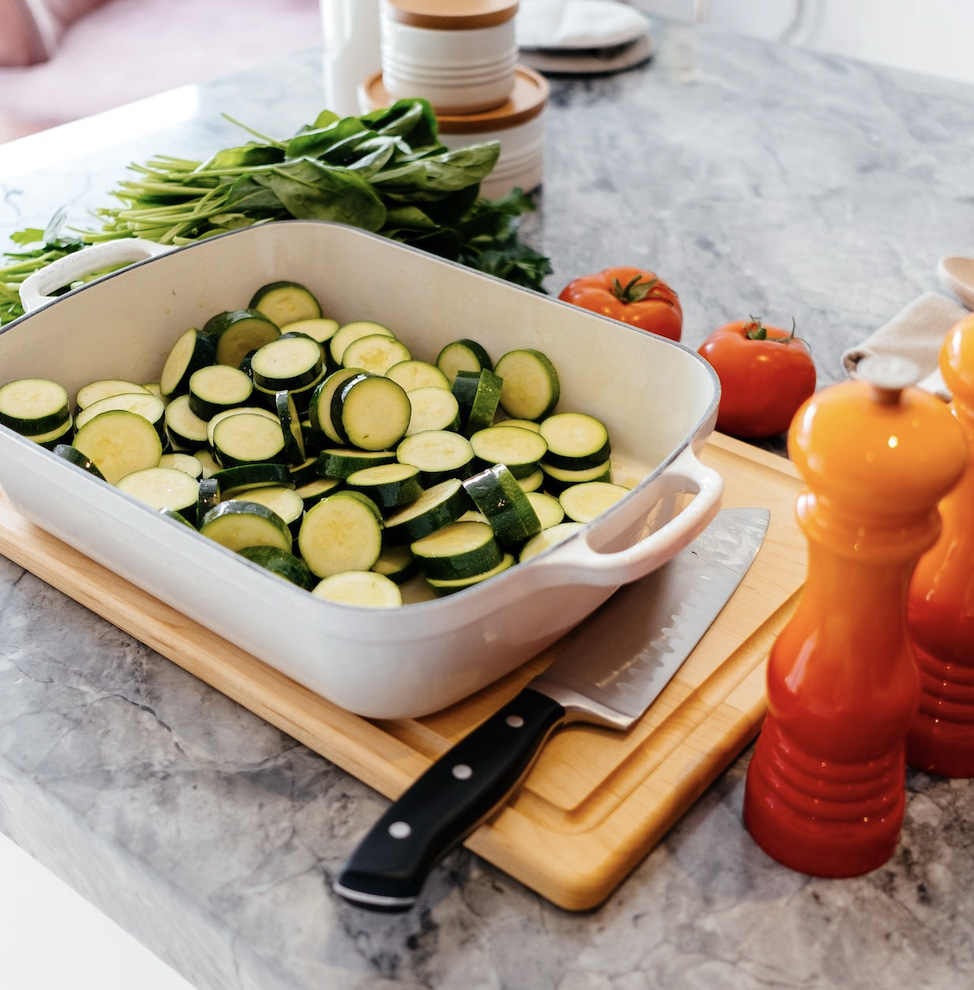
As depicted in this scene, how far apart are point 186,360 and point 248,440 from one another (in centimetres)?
17

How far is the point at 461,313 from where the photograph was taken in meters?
1.17

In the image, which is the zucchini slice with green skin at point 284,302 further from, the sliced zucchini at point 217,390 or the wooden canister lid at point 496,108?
the wooden canister lid at point 496,108

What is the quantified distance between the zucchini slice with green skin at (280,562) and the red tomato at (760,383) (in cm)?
54

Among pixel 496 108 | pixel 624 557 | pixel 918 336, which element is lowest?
pixel 918 336

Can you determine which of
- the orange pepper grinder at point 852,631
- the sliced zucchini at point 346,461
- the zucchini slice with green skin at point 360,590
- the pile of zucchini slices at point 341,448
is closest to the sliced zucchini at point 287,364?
the pile of zucchini slices at point 341,448

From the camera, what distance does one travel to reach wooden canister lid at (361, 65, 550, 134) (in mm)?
1605

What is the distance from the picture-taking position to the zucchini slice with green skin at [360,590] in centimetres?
82

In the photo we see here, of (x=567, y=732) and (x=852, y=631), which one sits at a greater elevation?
(x=852, y=631)

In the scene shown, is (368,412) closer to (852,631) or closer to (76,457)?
(76,457)

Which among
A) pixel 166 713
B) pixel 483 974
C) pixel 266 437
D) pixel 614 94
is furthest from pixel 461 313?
pixel 614 94

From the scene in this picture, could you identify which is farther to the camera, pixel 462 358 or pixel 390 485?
pixel 462 358

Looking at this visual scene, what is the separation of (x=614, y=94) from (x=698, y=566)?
1.40 metres

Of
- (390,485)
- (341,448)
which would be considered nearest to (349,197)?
(341,448)

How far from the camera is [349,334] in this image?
1193 millimetres
